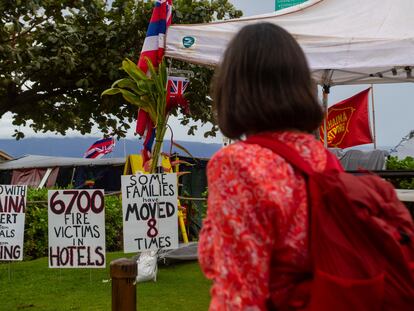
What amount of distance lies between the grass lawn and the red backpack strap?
201 inches

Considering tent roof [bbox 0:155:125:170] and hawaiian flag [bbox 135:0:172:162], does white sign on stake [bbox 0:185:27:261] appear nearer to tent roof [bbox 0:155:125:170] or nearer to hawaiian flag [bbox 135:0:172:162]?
hawaiian flag [bbox 135:0:172:162]

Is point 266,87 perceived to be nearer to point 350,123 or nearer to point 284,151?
point 284,151

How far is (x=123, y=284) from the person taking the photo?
3.65 metres

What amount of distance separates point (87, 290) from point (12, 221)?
1524mm

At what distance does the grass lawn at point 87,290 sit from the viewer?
6727 millimetres

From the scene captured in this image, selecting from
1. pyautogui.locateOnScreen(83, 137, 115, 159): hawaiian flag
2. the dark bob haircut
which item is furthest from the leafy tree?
the dark bob haircut

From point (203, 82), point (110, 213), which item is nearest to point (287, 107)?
point (110, 213)

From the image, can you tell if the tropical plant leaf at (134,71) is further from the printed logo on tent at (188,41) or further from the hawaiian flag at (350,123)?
the hawaiian flag at (350,123)

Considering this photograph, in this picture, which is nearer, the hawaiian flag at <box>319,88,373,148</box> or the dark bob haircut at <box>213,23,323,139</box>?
the dark bob haircut at <box>213,23,323,139</box>

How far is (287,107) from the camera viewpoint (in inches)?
64.4

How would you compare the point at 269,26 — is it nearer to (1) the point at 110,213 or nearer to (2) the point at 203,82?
(1) the point at 110,213

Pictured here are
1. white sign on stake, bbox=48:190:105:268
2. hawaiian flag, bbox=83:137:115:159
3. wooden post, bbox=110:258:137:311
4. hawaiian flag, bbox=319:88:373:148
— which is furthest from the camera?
hawaiian flag, bbox=83:137:115:159

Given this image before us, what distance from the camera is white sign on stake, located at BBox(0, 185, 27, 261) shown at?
319 inches

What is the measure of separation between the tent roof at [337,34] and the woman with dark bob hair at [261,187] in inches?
138
